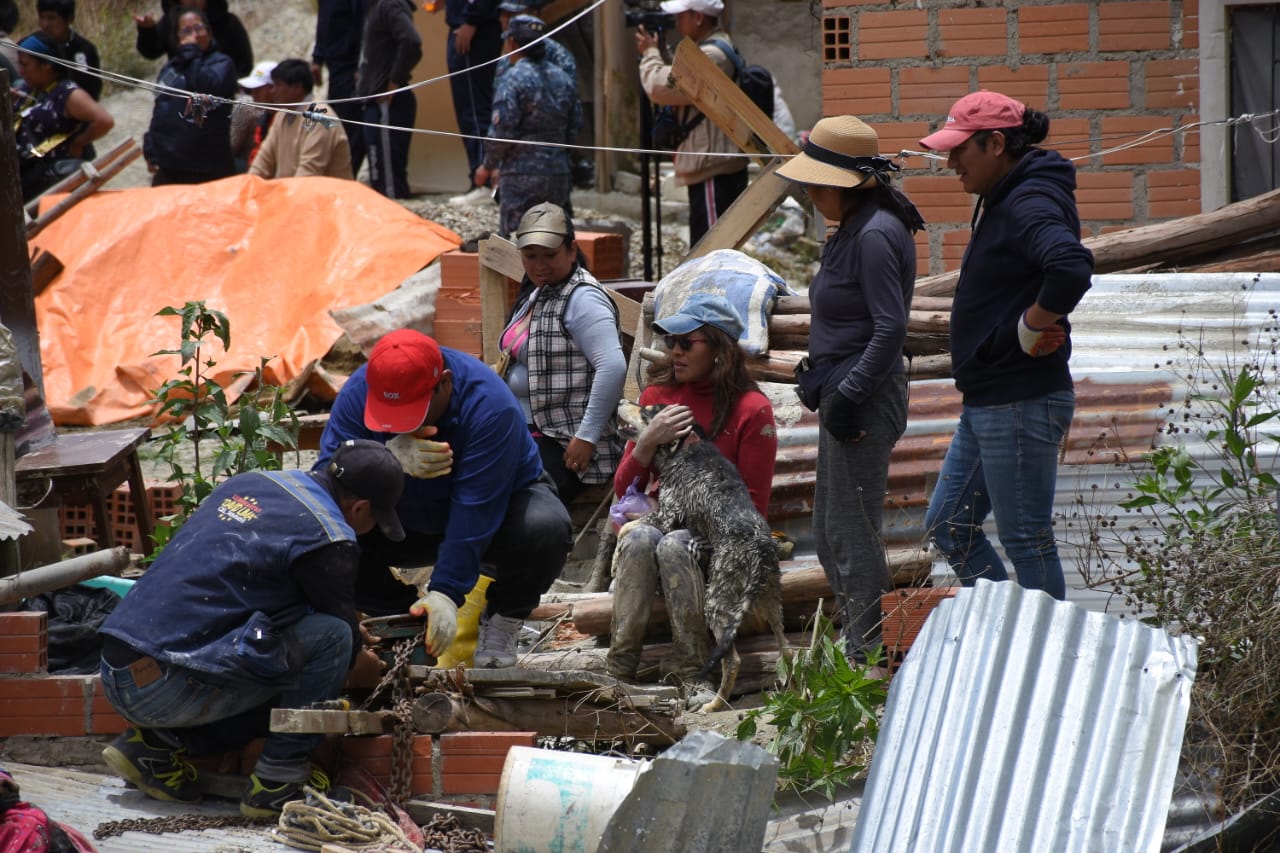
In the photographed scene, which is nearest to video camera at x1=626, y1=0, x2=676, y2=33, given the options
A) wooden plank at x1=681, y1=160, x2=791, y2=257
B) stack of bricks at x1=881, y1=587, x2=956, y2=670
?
wooden plank at x1=681, y1=160, x2=791, y2=257

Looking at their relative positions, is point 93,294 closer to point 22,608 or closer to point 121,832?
point 22,608

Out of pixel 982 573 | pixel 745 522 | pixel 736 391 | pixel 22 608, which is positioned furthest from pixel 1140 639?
pixel 22 608

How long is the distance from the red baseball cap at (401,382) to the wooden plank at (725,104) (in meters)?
3.41

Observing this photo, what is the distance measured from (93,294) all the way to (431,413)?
252 inches

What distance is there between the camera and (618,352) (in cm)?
598

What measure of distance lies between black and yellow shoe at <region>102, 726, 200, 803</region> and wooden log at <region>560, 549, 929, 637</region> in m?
1.60

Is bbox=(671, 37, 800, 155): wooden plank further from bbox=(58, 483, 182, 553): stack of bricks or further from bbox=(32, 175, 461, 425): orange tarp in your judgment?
bbox=(58, 483, 182, 553): stack of bricks

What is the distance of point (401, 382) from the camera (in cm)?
466

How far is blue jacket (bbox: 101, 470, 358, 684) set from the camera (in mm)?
4035

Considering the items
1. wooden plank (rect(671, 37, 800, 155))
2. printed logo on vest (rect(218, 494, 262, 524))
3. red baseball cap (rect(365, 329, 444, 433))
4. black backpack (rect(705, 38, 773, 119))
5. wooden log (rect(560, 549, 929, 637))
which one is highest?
black backpack (rect(705, 38, 773, 119))

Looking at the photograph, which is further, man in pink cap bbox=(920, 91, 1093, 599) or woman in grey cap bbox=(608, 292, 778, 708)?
woman in grey cap bbox=(608, 292, 778, 708)

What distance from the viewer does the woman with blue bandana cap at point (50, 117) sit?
10.3 m

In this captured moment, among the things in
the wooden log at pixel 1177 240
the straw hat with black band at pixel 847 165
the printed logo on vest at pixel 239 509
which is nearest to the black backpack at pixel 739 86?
the wooden log at pixel 1177 240

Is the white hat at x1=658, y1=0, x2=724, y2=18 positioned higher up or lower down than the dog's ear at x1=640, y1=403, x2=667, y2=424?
higher up
